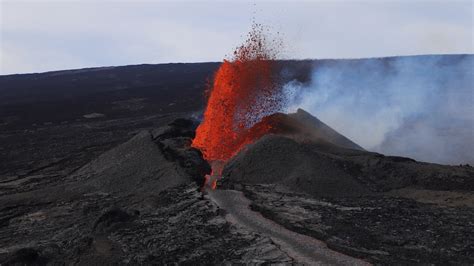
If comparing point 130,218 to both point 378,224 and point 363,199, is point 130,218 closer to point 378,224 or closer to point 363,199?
point 378,224

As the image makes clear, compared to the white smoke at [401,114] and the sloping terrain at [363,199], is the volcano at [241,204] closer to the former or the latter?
the sloping terrain at [363,199]

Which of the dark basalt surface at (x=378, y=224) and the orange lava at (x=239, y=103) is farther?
the orange lava at (x=239, y=103)

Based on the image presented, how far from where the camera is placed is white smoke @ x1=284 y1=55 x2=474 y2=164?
1217 inches

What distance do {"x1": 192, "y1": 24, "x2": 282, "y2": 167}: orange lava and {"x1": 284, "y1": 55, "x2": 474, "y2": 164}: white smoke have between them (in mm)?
8526

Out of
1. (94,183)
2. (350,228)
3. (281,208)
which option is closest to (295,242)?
(350,228)

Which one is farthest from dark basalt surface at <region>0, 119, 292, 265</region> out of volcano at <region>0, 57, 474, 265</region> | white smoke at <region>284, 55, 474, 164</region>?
white smoke at <region>284, 55, 474, 164</region>

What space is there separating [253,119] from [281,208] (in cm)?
1089

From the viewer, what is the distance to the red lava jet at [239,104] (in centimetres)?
2362

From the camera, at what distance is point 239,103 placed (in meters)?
25.3

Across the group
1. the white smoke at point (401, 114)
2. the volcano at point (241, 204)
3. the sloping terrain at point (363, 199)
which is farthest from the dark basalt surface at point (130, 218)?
the white smoke at point (401, 114)

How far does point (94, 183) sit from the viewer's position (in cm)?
1909

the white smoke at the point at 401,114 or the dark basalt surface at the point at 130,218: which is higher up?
the white smoke at the point at 401,114

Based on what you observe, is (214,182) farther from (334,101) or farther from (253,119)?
(334,101)

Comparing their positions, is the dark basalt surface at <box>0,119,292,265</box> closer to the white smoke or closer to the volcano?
the volcano
